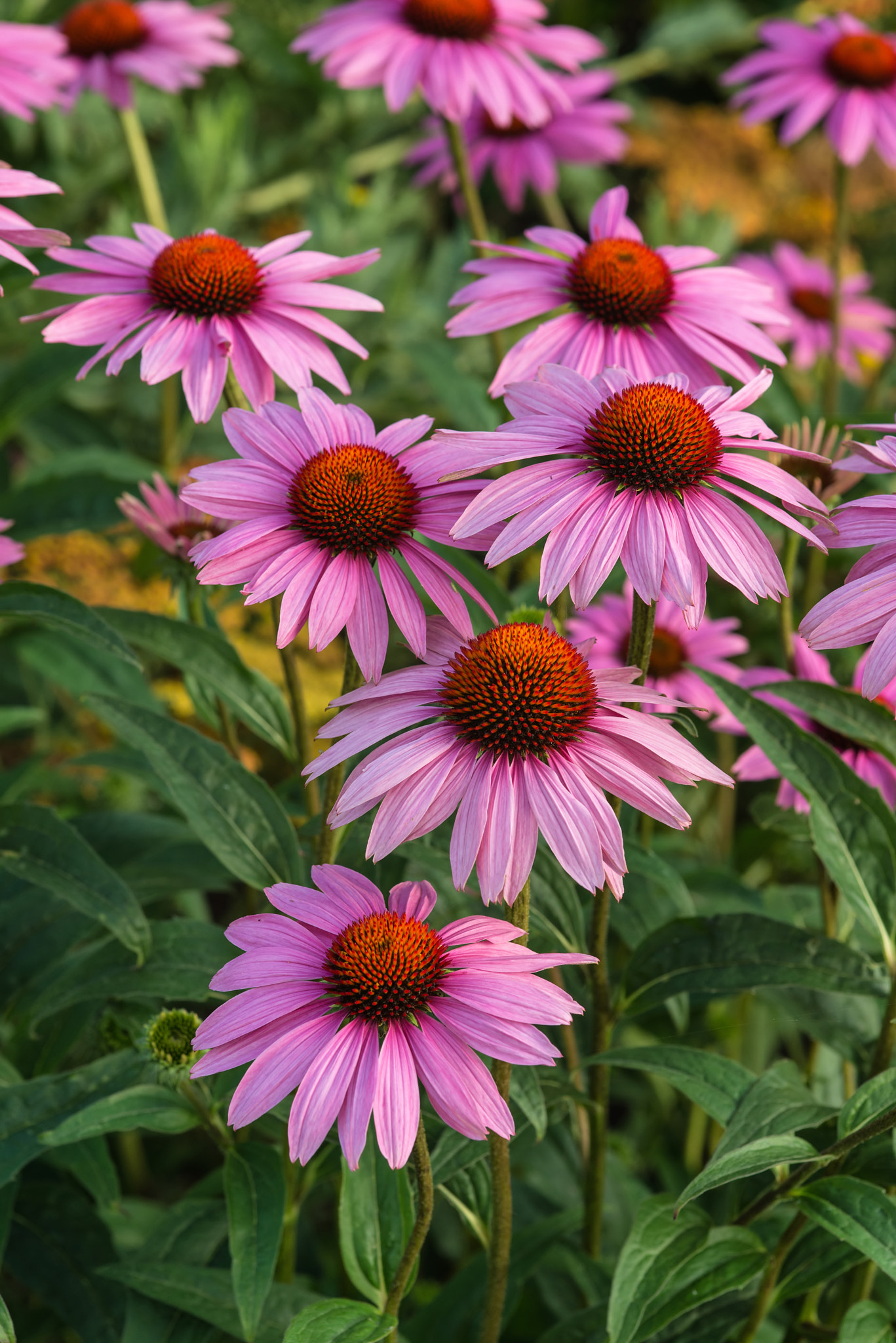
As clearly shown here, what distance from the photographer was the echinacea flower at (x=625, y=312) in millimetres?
1295

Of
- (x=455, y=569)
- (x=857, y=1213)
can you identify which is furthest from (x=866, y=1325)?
(x=455, y=569)

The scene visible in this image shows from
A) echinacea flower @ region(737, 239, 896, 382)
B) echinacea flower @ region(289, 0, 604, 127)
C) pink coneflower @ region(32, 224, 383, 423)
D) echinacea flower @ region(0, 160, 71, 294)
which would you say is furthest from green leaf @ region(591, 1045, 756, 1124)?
echinacea flower @ region(737, 239, 896, 382)

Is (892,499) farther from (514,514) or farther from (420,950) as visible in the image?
(420,950)

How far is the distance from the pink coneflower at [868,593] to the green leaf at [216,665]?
670 mm

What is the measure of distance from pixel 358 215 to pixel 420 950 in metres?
2.44

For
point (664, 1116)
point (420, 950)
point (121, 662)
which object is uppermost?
point (121, 662)

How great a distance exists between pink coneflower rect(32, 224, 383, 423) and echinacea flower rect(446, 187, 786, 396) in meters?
0.15

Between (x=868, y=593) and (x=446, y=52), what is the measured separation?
54.5 inches

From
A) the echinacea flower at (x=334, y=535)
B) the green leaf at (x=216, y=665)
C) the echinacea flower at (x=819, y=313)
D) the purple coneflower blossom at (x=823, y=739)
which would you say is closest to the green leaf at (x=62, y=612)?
the green leaf at (x=216, y=665)

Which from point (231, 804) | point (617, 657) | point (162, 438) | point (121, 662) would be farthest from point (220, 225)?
point (231, 804)

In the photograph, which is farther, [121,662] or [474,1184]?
[121,662]

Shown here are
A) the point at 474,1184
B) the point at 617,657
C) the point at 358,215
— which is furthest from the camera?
the point at 358,215

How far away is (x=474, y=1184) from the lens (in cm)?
128

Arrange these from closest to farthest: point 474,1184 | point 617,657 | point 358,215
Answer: point 474,1184 < point 617,657 < point 358,215
